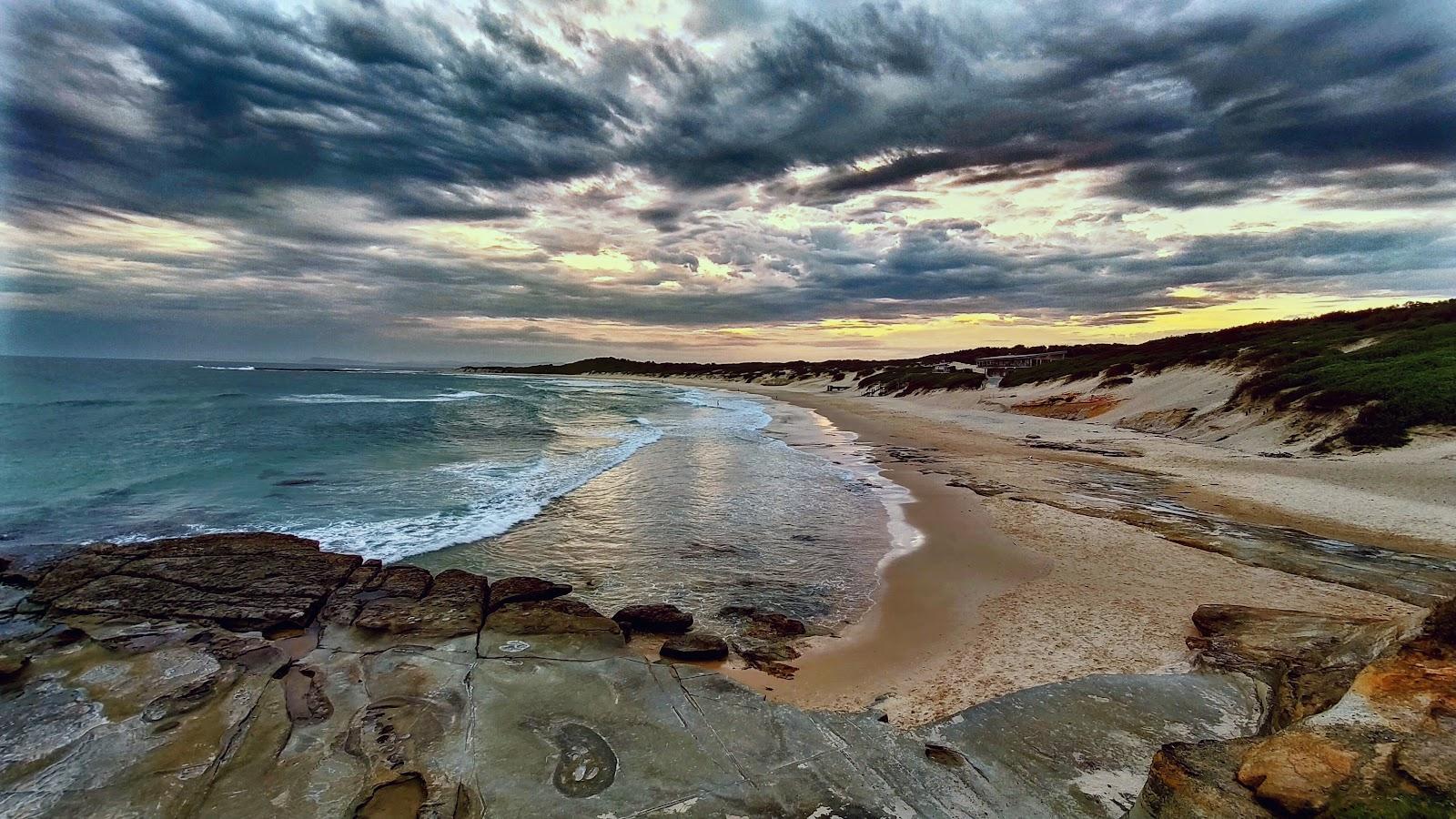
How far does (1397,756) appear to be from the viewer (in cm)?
287

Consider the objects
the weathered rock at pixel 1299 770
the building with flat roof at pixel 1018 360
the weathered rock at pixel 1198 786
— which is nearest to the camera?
the weathered rock at pixel 1299 770

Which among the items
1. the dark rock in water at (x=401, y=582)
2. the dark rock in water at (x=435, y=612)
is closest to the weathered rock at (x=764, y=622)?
the dark rock in water at (x=435, y=612)

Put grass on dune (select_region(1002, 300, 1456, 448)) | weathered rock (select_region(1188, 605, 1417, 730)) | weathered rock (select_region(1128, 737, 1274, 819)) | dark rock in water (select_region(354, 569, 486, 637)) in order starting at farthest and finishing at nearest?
grass on dune (select_region(1002, 300, 1456, 448)) → dark rock in water (select_region(354, 569, 486, 637)) → weathered rock (select_region(1188, 605, 1417, 730)) → weathered rock (select_region(1128, 737, 1274, 819))

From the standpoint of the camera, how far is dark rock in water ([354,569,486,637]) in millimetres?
6332

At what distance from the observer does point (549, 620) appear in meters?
6.48

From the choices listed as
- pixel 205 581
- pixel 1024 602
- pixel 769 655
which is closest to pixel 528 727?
pixel 769 655

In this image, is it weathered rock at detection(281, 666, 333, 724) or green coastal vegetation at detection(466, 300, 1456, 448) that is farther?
green coastal vegetation at detection(466, 300, 1456, 448)

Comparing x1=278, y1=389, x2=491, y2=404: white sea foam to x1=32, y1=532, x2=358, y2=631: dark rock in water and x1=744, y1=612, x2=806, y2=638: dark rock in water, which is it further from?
x1=744, y1=612, x2=806, y2=638: dark rock in water

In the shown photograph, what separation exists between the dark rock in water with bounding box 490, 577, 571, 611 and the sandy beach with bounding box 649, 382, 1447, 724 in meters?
2.87

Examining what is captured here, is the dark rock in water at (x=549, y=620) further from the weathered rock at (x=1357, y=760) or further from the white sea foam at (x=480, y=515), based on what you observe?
the weathered rock at (x=1357, y=760)

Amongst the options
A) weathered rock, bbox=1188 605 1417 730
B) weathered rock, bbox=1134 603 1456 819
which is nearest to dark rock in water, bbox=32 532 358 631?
weathered rock, bbox=1134 603 1456 819

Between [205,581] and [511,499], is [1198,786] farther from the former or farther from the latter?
[511,499]

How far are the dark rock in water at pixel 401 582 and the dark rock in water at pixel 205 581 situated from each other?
55 centimetres

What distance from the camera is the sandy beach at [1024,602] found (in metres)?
5.69
